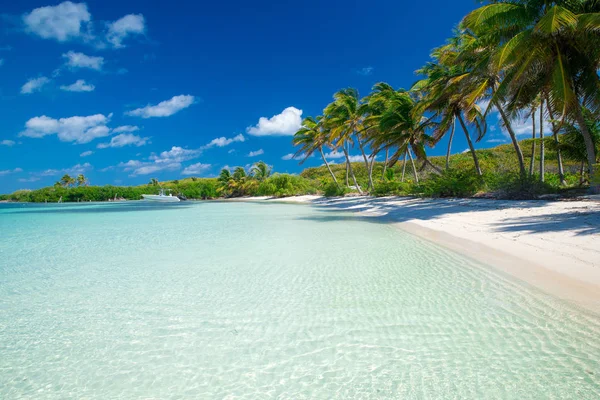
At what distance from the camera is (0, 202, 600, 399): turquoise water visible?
1976 millimetres

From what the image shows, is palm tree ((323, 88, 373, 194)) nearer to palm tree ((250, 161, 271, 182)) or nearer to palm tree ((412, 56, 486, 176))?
palm tree ((412, 56, 486, 176))

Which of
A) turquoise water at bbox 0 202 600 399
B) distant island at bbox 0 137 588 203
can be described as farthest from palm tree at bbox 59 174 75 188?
turquoise water at bbox 0 202 600 399

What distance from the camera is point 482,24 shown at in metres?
9.66

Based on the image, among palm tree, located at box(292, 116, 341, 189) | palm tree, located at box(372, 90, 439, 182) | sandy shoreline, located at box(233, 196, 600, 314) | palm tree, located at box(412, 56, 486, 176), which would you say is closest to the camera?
sandy shoreline, located at box(233, 196, 600, 314)

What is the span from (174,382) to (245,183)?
169 feet

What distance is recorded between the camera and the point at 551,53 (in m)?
9.47

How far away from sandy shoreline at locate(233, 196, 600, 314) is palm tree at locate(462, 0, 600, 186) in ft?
9.07

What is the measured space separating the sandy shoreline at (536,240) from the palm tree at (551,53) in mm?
2763

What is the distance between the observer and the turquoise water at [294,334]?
1.98 metres

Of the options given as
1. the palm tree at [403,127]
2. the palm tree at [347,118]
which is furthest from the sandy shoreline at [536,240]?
the palm tree at [347,118]

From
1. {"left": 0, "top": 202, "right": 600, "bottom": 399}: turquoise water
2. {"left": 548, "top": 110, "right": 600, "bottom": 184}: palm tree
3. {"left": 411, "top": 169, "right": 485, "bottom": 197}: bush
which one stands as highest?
{"left": 548, "top": 110, "right": 600, "bottom": 184}: palm tree

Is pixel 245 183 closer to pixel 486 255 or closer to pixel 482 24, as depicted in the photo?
pixel 482 24

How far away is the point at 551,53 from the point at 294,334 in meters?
11.4

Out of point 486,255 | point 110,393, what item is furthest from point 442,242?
point 110,393
